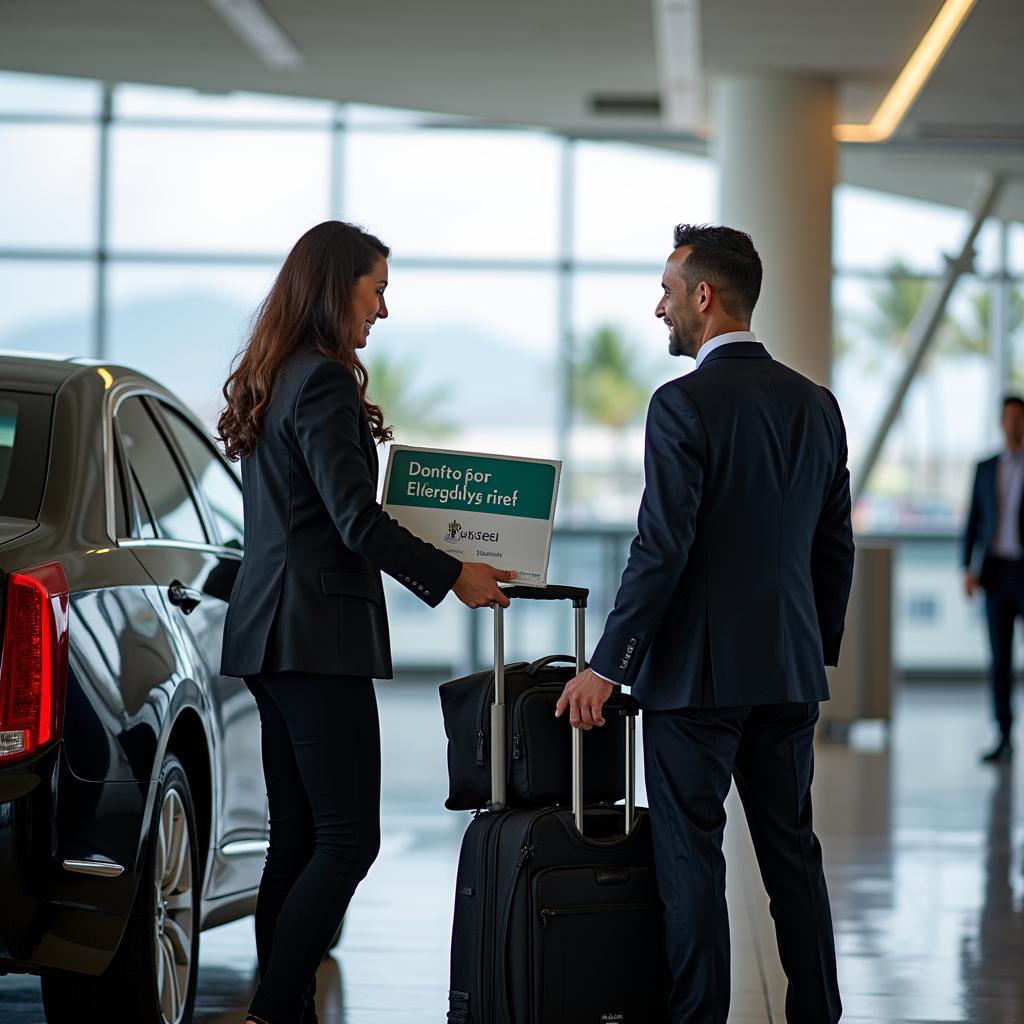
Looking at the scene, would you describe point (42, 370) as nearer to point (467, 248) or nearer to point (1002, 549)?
point (1002, 549)

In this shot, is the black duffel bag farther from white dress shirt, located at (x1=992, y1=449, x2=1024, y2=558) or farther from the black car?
white dress shirt, located at (x1=992, y1=449, x2=1024, y2=558)

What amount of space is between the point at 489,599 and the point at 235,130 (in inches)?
478

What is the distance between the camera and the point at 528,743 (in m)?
3.21

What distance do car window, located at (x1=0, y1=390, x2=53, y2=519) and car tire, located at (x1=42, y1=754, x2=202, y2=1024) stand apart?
1.93ft

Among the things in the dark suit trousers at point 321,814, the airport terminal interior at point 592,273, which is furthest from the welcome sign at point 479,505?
the airport terminal interior at point 592,273

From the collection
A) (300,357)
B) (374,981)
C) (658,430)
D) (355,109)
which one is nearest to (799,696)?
(658,430)

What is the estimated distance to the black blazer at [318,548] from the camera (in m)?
3.07

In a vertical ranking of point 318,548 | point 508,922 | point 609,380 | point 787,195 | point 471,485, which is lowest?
point 508,922

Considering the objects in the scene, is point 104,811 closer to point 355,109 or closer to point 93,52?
point 93,52

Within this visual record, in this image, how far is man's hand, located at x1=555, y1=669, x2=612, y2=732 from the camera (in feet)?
10.1

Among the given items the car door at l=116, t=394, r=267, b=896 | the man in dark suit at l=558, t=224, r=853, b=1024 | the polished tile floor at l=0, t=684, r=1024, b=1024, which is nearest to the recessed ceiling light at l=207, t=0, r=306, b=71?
the polished tile floor at l=0, t=684, r=1024, b=1024

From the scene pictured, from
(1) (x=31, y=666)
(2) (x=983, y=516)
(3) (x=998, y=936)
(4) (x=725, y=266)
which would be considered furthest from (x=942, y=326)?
(1) (x=31, y=666)

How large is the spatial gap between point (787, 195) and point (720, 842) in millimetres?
6644

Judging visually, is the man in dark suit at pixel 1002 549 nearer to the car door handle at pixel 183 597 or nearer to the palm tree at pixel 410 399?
the car door handle at pixel 183 597
